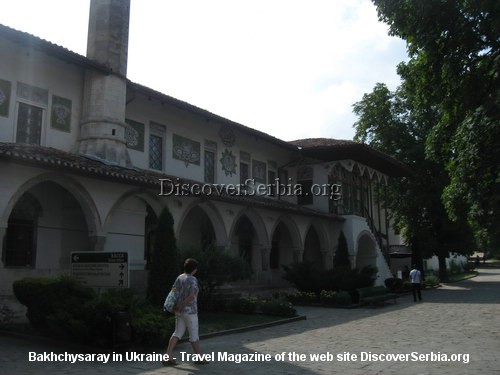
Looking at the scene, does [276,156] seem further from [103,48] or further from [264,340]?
[264,340]

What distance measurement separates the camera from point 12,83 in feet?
42.7

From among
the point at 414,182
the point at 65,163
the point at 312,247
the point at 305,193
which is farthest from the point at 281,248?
the point at 65,163

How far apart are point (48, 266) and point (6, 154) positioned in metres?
4.50

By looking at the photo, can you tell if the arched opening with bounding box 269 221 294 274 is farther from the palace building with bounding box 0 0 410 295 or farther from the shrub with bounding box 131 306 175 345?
the shrub with bounding box 131 306 175 345

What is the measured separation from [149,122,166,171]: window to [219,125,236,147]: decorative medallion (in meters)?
3.28

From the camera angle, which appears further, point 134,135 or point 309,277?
point 309,277

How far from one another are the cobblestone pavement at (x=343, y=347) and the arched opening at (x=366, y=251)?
11.9 meters

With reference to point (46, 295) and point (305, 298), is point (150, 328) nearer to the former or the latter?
point (46, 295)

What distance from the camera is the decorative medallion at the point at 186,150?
1822 centimetres

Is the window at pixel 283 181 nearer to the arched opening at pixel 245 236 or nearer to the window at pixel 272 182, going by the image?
the window at pixel 272 182

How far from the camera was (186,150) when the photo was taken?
18.6 m

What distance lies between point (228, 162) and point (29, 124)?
8956 mm

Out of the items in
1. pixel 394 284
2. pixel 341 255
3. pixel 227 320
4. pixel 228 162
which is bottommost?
pixel 227 320

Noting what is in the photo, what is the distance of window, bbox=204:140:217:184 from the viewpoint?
19703 millimetres
